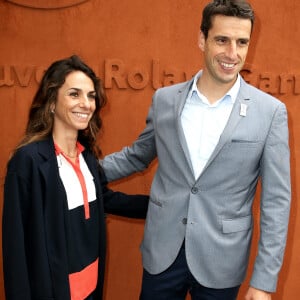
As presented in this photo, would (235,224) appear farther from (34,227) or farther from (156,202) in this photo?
(34,227)

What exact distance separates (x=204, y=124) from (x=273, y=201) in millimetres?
423

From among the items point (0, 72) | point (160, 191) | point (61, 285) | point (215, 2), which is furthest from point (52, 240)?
point (0, 72)

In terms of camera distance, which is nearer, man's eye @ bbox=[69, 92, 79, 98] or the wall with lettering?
man's eye @ bbox=[69, 92, 79, 98]

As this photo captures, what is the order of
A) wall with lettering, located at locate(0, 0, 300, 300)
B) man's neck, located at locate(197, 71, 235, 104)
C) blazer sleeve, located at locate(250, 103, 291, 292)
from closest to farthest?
blazer sleeve, located at locate(250, 103, 291, 292) < man's neck, located at locate(197, 71, 235, 104) < wall with lettering, located at locate(0, 0, 300, 300)

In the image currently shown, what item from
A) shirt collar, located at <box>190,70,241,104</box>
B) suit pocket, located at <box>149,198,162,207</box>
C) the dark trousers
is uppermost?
shirt collar, located at <box>190,70,241,104</box>

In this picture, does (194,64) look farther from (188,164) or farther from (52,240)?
(52,240)

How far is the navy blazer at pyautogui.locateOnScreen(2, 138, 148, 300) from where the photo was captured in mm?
1715

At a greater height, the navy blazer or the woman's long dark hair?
the woman's long dark hair

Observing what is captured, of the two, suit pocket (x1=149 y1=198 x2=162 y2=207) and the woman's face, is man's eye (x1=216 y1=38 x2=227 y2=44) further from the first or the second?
suit pocket (x1=149 y1=198 x2=162 y2=207)

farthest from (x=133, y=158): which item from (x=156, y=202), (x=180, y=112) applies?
(x=180, y=112)

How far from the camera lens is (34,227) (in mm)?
1728

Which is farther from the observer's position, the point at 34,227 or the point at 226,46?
the point at 226,46

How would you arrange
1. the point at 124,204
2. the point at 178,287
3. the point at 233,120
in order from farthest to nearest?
the point at 124,204, the point at 178,287, the point at 233,120

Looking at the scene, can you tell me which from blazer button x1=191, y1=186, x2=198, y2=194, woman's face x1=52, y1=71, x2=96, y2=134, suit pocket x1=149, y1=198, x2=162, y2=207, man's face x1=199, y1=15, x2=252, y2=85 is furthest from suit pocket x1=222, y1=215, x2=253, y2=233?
woman's face x1=52, y1=71, x2=96, y2=134
